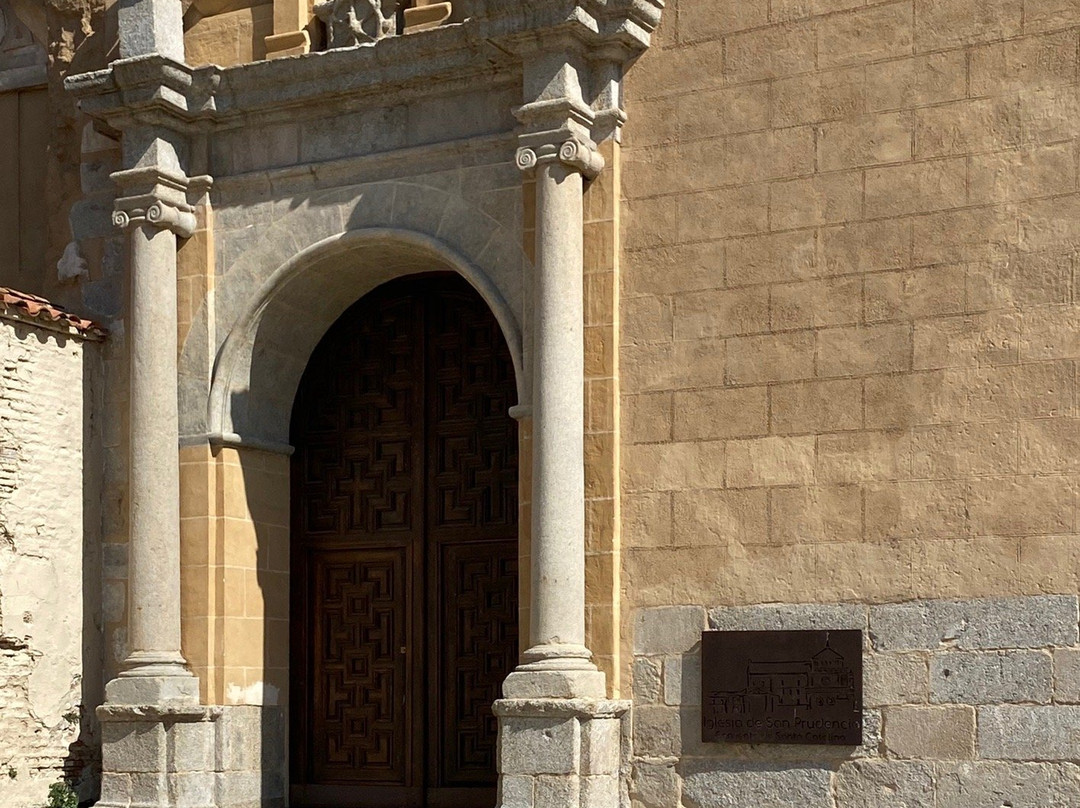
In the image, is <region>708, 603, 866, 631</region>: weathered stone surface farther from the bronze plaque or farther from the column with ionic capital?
the column with ionic capital

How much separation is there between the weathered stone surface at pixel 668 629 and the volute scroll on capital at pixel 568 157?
7.20 ft

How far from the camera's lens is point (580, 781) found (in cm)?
885

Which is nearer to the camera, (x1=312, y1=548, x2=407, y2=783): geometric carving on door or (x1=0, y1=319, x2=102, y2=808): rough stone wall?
(x1=0, y1=319, x2=102, y2=808): rough stone wall

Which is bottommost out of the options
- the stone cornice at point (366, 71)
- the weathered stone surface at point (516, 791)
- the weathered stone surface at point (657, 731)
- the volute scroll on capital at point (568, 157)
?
the weathered stone surface at point (516, 791)

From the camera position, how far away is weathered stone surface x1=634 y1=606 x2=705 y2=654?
29.7 feet

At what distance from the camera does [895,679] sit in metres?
8.52

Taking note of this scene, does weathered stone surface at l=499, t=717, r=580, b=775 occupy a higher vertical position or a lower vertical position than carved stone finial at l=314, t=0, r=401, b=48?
lower

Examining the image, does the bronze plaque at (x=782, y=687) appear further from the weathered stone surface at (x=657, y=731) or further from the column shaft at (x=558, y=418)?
the column shaft at (x=558, y=418)

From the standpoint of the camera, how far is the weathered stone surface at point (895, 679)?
8461 millimetres

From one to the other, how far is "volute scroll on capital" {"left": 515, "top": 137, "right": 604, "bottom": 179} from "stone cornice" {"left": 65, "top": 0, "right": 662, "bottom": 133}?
1.59 ft

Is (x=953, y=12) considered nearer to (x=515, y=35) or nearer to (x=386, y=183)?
(x=515, y=35)

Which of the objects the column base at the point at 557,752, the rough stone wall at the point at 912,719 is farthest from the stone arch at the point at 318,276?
the rough stone wall at the point at 912,719

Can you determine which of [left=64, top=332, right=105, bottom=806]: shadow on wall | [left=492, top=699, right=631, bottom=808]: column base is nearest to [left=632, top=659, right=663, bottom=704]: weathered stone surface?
[left=492, top=699, right=631, bottom=808]: column base

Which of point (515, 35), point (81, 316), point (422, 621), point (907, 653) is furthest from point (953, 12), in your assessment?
point (81, 316)
